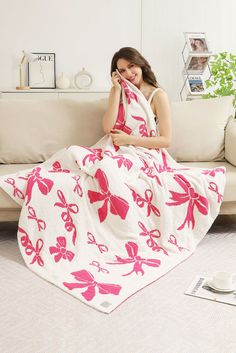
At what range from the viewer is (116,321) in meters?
1.87

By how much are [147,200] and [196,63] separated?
2873 mm

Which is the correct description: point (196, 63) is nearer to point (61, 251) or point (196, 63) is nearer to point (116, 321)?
point (61, 251)

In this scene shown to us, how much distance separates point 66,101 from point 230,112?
3.46 feet

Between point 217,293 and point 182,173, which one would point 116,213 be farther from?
point 217,293

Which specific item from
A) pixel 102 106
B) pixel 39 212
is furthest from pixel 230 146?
Result: pixel 39 212

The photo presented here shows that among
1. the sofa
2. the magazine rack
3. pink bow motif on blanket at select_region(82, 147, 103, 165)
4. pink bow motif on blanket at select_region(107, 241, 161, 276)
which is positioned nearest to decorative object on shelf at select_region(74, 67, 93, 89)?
the magazine rack

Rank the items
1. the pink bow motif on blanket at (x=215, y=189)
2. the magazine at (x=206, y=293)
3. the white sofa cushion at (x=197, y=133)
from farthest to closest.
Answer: the white sofa cushion at (x=197, y=133)
the pink bow motif on blanket at (x=215, y=189)
the magazine at (x=206, y=293)

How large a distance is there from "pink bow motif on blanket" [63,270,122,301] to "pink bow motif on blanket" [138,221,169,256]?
15.9 inches

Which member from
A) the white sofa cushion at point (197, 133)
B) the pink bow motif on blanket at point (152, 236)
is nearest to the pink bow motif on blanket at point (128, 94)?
the white sofa cushion at point (197, 133)

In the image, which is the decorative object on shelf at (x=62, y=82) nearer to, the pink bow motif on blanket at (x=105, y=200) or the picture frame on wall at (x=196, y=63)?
the picture frame on wall at (x=196, y=63)

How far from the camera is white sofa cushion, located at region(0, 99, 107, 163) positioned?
3000mm

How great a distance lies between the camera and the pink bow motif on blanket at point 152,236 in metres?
2.49

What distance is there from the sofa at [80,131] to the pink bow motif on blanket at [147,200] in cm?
58

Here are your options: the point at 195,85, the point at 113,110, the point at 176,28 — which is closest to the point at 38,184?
Answer: the point at 113,110
